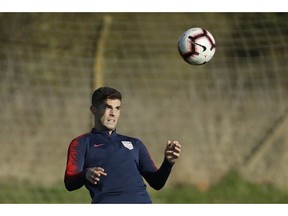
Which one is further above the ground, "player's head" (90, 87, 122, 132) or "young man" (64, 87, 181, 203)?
"player's head" (90, 87, 122, 132)

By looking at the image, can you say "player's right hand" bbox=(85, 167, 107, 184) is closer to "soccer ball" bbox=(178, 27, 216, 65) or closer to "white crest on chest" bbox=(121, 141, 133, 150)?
"white crest on chest" bbox=(121, 141, 133, 150)

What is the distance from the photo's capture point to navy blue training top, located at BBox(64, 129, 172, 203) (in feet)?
16.6

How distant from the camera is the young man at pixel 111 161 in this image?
505 cm

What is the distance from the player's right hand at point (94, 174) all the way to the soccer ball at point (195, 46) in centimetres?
Result: 170

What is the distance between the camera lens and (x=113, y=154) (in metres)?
5.14

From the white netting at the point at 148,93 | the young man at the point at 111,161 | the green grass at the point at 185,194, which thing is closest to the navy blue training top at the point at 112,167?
the young man at the point at 111,161

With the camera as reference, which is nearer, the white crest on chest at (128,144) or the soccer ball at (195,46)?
the white crest on chest at (128,144)

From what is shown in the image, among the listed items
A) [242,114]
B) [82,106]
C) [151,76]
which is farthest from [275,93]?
[82,106]

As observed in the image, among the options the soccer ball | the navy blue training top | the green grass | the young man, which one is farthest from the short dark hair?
the green grass

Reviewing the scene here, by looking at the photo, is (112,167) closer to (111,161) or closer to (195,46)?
(111,161)

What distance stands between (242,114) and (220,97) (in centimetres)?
41

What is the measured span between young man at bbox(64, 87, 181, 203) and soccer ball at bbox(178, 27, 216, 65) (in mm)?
1125

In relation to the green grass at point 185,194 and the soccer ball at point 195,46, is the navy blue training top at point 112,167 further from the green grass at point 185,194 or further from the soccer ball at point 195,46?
the green grass at point 185,194

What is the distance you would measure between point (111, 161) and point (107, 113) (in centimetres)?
31
